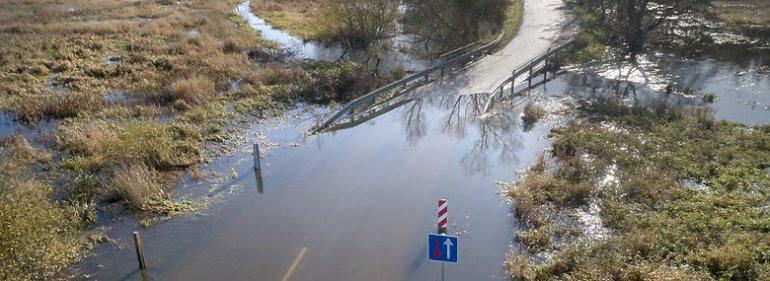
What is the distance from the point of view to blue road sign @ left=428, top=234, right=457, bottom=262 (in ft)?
33.5

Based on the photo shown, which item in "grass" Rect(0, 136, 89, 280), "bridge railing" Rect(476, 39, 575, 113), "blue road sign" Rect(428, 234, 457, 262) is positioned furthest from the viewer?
"bridge railing" Rect(476, 39, 575, 113)

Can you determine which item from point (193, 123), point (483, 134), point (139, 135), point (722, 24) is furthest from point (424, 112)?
point (722, 24)

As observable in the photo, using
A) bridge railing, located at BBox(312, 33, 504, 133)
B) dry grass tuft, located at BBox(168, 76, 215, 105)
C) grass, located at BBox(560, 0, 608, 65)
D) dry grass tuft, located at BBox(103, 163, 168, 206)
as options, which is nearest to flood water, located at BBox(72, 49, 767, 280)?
dry grass tuft, located at BBox(103, 163, 168, 206)

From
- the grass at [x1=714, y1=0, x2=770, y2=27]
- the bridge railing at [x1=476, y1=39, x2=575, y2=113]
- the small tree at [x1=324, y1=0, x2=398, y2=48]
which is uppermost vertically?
the small tree at [x1=324, y1=0, x2=398, y2=48]

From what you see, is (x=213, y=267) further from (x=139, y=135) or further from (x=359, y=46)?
(x=359, y=46)

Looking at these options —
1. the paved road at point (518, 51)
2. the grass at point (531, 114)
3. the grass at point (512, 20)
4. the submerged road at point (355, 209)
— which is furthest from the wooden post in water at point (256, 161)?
the grass at point (512, 20)

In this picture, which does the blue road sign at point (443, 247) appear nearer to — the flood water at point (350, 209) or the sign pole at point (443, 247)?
the sign pole at point (443, 247)

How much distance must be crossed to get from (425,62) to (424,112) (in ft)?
29.9

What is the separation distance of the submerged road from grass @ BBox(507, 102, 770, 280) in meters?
1.07

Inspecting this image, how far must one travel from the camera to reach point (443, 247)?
1027 cm

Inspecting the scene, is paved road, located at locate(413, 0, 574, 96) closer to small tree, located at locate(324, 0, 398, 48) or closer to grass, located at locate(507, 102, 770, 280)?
grass, located at locate(507, 102, 770, 280)

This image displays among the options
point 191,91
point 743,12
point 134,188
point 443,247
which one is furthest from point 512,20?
point 443,247

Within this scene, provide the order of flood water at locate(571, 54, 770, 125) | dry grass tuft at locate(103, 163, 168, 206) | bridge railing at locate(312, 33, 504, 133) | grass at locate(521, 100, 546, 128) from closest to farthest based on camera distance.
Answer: dry grass tuft at locate(103, 163, 168, 206), grass at locate(521, 100, 546, 128), bridge railing at locate(312, 33, 504, 133), flood water at locate(571, 54, 770, 125)

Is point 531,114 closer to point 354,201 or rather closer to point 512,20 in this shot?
point 354,201
